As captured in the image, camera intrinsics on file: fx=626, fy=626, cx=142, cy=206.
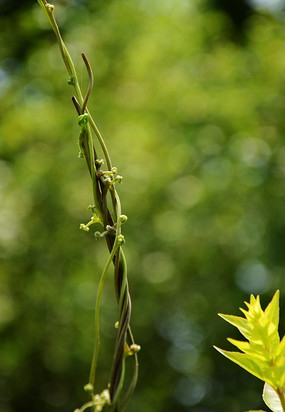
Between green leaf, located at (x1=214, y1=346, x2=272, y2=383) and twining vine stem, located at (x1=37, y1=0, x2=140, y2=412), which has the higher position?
twining vine stem, located at (x1=37, y1=0, x2=140, y2=412)

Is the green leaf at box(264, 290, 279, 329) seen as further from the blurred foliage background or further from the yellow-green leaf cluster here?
the blurred foliage background

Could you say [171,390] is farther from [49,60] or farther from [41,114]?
[49,60]

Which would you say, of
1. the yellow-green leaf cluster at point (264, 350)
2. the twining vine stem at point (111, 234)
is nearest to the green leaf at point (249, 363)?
the yellow-green leaf cluster at point (264, 350)

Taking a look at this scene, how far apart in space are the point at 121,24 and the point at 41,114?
160 cm

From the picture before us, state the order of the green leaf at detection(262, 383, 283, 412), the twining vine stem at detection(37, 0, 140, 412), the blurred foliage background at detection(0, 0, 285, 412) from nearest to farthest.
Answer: the twining vine stem at detection(37, 0, 140, 412) → the green leaf at detection(262, 383, 283, 412) → the blurred foliage background at detection(0, 0, 285, 412)

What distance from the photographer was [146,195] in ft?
20.8

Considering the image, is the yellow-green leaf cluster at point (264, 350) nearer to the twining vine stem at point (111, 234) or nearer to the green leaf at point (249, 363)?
the green leaf at point (249, 363)

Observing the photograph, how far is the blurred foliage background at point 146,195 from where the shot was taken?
6.37 m

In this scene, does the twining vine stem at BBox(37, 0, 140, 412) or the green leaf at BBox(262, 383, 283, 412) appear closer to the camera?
the twining vine stem at BBox(37, 0, 140, 412)

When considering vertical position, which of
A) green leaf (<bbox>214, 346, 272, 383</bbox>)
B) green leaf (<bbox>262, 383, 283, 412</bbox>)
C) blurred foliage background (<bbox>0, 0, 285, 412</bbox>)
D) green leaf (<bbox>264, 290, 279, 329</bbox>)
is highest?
blurred foliage background (<bbox>0, 0, 285, 412</bbox>)

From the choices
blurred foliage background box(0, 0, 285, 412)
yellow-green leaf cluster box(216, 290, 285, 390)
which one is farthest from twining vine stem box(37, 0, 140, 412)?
blurred foliage background box(0, 0, 285, 412)

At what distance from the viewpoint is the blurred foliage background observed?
6371 mm

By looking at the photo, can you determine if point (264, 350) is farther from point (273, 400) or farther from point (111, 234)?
point (111, 234)

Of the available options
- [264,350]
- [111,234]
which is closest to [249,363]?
[264,350]
